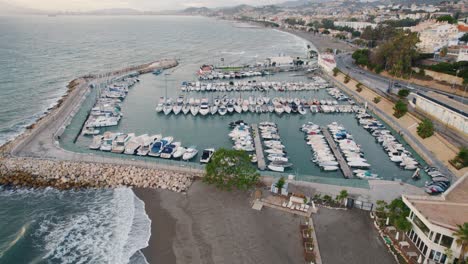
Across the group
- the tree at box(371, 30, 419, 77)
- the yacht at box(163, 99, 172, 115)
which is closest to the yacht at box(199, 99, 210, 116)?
the yacht at box(163, 99, 172, 115)

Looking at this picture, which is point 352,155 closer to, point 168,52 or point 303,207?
point 303,207

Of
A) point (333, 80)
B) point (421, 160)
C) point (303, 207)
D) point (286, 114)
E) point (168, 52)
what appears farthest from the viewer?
point (168, 52)

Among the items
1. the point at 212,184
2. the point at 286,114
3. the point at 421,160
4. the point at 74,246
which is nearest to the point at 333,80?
the point at 286,114

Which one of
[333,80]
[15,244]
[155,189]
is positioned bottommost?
[15,244]

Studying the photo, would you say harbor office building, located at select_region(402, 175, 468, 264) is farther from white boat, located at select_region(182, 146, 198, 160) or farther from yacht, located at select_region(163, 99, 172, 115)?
yacht, located at select_region(163, 99, 172, 115)

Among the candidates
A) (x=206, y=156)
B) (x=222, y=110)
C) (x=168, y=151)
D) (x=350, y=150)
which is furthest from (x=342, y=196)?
(x=222, y=110)

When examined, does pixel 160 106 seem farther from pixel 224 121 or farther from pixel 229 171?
pixel 229 171
